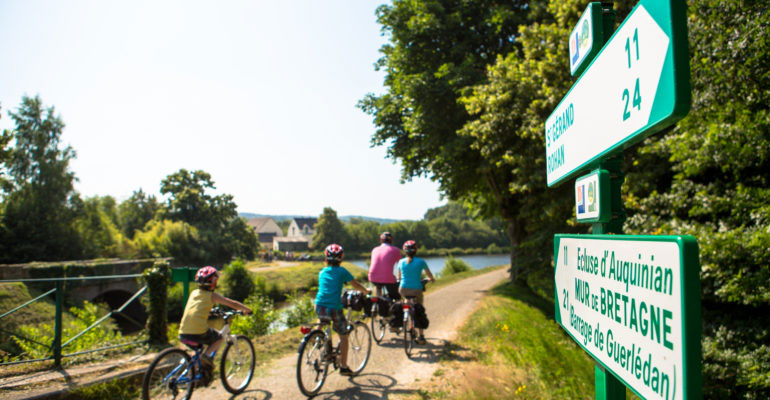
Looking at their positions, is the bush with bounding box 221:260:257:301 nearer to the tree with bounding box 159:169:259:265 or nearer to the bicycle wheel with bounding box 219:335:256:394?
the bicycle wheel with bounding box 219:335:256:394

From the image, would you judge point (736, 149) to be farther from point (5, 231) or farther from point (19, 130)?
point (19, 130)

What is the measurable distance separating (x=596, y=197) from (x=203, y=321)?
173 inches

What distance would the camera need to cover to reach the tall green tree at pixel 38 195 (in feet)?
105

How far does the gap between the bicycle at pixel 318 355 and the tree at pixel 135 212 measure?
6174 cm

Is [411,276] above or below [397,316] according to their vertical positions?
above

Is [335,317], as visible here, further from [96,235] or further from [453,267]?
[96,235]

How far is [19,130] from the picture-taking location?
1487 inches

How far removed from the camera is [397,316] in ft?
23.7

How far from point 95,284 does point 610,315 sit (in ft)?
87.6

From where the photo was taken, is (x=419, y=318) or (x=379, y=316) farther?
(x=379, y=316)

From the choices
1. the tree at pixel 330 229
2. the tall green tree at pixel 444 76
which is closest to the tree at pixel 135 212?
the tree at pixel 330 229

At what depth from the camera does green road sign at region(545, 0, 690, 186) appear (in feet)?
4.07

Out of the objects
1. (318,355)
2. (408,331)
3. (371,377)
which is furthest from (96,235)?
(318,355)

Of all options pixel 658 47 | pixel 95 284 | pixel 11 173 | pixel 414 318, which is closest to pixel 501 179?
pixel 414 318
